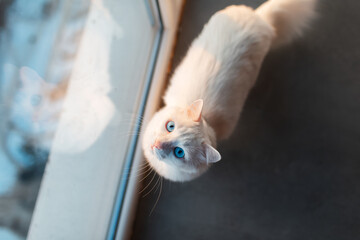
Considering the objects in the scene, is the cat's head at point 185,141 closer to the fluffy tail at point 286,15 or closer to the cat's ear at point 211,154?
the cat's ear at point 211,154

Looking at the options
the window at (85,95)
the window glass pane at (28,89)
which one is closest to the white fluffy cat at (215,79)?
the window at (85,95)

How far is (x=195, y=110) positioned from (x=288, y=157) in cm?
79

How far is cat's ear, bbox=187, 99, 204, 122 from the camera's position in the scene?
34.4 inches

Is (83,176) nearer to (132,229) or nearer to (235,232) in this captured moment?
(132,229)

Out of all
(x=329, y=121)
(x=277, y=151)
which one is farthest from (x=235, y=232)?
(x=329, y=121)

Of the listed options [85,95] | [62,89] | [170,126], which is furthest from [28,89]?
[170,126]

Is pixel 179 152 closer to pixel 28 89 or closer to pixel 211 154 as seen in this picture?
pixel 211 154

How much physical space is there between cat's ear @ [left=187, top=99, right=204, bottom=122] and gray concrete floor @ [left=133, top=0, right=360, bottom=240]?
585 millimetres

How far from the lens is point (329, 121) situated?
57.1 inches

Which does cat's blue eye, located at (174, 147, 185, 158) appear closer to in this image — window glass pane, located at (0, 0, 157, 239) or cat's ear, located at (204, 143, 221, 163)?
cat's ear, located at (204, 143, 221, 163)

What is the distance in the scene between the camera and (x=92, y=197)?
1114 mm

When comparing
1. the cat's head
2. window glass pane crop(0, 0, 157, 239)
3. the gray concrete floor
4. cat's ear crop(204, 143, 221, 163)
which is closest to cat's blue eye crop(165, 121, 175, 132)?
the cat's head

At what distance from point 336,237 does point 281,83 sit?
0.85m

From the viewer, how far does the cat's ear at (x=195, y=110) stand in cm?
87
